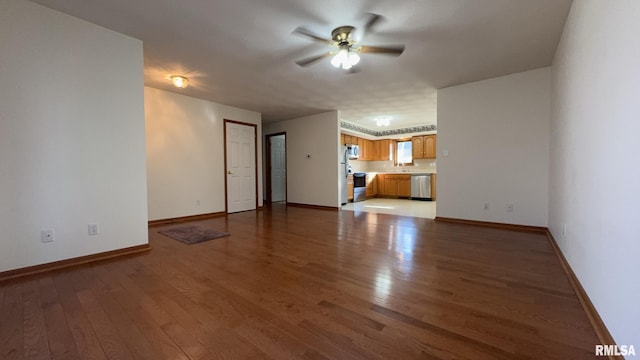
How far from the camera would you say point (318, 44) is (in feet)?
9.65

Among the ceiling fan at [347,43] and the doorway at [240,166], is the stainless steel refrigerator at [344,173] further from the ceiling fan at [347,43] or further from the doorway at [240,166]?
the ceiling fan at [347,43]

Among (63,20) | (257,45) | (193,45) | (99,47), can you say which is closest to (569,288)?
(257,45)

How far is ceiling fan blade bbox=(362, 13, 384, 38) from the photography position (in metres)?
2.35

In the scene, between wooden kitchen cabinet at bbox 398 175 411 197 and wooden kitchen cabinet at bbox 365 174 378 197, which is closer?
wooden kitchen cabinet at bbox 398 175 411 197

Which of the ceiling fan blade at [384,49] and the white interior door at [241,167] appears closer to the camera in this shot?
the ceiling fan blade at [384,49]

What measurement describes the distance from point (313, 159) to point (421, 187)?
3667 mm

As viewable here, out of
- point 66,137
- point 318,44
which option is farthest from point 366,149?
point 66,137

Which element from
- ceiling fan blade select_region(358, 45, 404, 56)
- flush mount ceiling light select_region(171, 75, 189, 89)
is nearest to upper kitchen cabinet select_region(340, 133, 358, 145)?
flush mount ceiling light select_region(171, 75, 189, 89)

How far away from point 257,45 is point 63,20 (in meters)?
1.80

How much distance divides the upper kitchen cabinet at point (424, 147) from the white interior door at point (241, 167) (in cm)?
513

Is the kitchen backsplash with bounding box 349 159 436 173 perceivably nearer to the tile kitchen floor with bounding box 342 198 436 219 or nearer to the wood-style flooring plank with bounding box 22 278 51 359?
the tile kitchen floor with bounding box 342 198 436 219

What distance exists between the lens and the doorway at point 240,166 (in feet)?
18.6

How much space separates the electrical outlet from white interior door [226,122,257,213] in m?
3.34

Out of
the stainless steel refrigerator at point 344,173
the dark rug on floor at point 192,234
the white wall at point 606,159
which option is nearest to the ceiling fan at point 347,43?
the white wall at point 606,159
